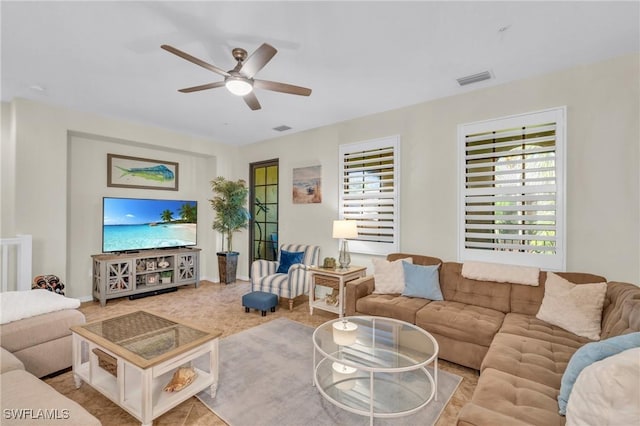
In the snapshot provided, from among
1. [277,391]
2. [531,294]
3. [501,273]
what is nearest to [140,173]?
[277,391]

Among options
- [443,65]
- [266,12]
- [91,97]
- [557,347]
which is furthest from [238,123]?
[557,347]

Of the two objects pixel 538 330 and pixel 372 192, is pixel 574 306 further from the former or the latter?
pixel 372 192

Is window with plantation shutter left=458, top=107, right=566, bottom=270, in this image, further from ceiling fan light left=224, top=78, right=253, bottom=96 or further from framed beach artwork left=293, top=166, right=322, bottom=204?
ceiling fan light left=224, top=78, right=253, bottom=96

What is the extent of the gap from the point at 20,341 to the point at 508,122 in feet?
16.1

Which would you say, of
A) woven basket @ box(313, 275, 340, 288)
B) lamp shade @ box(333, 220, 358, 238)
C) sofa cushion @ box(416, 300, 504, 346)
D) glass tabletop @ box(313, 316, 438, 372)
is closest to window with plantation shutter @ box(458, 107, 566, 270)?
sofa cushion @ box(416, 300, 504, 346)

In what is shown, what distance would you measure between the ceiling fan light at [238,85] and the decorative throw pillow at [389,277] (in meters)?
2.35

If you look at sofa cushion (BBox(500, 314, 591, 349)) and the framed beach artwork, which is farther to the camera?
the framed beach artwork

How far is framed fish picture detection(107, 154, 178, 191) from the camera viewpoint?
15.9 ft

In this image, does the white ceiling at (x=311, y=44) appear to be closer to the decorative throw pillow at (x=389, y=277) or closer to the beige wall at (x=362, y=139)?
the beige wall at (x=362, y=139)

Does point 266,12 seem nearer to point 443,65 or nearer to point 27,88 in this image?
point 443,65

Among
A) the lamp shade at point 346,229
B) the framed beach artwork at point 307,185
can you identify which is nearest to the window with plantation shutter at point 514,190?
the lamp shade at point 346,229

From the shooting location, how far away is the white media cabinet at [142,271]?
4.30 m

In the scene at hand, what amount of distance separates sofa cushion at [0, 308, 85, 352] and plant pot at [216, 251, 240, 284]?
9.77 ft

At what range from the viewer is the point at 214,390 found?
2.15 metres
